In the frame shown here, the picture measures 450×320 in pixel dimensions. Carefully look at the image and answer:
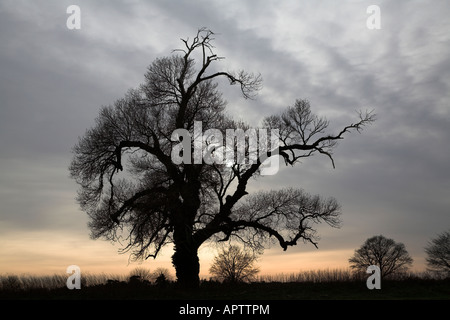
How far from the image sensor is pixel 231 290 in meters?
24.6

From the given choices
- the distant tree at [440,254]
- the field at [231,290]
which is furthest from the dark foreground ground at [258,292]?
the distant tree at [440,254]

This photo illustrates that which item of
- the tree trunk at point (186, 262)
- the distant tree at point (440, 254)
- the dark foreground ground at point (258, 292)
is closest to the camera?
the dark foreground ground at point (258, 292)

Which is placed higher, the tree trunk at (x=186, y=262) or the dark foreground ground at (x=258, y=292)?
the tree trunk at (x=186, y=262)

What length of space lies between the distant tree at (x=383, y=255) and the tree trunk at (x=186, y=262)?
39.8m

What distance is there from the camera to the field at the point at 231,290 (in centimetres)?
2144

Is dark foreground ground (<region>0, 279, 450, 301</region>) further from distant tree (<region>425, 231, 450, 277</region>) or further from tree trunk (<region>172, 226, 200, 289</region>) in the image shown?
distant tree (<region>425, 231, 450, 277</region>)

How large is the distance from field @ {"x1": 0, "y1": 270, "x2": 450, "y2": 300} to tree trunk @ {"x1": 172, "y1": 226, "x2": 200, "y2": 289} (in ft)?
1.96

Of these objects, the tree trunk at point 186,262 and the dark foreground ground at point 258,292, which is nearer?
the dark foreground ground at point 258,292

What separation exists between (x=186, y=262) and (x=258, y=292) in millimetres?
4386

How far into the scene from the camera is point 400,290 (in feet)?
74.5

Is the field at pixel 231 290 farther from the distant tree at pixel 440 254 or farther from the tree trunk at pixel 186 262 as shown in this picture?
the distant tree at pixel 440 254

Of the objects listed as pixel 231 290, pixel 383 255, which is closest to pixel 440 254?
pixel 383 255

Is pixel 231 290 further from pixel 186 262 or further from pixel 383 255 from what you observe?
pixel 383 255
